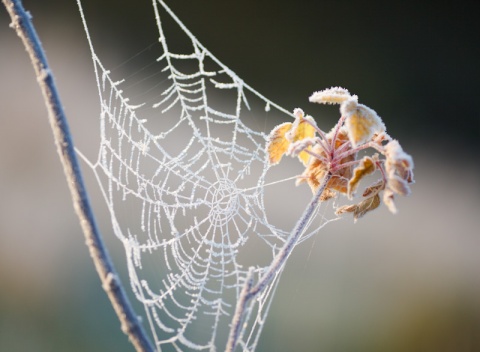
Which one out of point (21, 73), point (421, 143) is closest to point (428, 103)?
point (421, 143)

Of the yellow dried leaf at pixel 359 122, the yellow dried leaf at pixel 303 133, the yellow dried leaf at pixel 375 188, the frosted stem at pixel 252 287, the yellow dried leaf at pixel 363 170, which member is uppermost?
the yellow dried leaf at pixel 303 133

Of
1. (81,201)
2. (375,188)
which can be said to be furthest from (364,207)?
(81,201)

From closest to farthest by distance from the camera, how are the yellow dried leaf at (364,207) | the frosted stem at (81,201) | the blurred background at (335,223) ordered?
1. the frosted stem at (81,201)
2. the yellow dried leaf at (364,207)
3. the blurred background at (335,223)

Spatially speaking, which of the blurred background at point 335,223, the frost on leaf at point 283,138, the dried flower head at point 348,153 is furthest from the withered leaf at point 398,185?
the blurred background at point 335,223

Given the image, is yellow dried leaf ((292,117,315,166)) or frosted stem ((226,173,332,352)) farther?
yellow dried leaf ((292,117,315,166))

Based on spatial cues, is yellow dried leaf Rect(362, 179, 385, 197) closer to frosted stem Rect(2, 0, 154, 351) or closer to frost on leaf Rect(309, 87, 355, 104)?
frost on leaf Rect(309, 87, 355, 104)

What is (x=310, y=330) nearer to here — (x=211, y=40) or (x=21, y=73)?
(x=211, y=40)

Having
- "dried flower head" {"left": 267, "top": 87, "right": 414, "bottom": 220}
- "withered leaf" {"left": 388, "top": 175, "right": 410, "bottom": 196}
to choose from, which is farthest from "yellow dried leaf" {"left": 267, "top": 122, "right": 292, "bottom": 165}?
"withered leaf" {"left": 388, "top": 175, "right": 410, "bottom": 196}

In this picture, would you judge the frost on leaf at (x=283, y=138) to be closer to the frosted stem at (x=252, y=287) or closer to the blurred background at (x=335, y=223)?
the frosted stem at (x=252, y=287)
